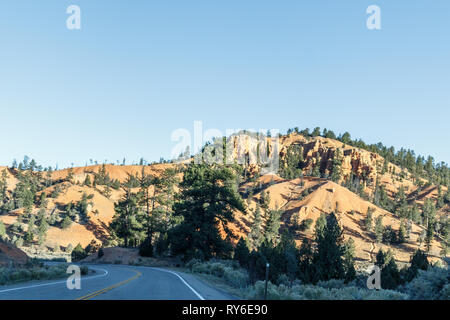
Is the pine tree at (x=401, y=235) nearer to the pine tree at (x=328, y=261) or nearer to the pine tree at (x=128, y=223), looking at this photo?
the pine tree at (x=128, y=223)

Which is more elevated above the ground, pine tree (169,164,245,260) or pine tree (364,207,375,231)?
pine tree (169,164,245,260)

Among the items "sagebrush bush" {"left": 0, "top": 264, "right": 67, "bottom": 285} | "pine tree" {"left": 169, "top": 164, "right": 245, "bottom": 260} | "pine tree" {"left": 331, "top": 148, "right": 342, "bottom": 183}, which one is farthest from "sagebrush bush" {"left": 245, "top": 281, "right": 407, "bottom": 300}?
"pine tree" {"left": 331, "top": 148, "right": 342, "bottom": 183}

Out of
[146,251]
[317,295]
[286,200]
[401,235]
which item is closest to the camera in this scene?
[317,295]

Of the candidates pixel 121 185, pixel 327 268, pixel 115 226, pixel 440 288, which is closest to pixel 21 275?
pixel 440 288

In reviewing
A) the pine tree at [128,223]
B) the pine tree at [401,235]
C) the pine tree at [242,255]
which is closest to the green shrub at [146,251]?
the pine tree at [242,255]

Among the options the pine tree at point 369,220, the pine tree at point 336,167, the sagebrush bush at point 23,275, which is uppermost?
the pine tree at point 336,167

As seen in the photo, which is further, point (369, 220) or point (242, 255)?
point (369, 220)

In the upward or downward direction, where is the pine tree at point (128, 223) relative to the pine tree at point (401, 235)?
upward

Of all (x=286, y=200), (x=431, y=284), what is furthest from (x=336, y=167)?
(x=431, y=284)

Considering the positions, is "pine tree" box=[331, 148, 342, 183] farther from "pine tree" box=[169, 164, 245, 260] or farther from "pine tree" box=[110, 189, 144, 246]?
"pine tree" box=[169, 164, 245, 260]

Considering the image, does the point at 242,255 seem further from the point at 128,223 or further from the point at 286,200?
the point at 286,200

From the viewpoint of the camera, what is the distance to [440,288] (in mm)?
12852
